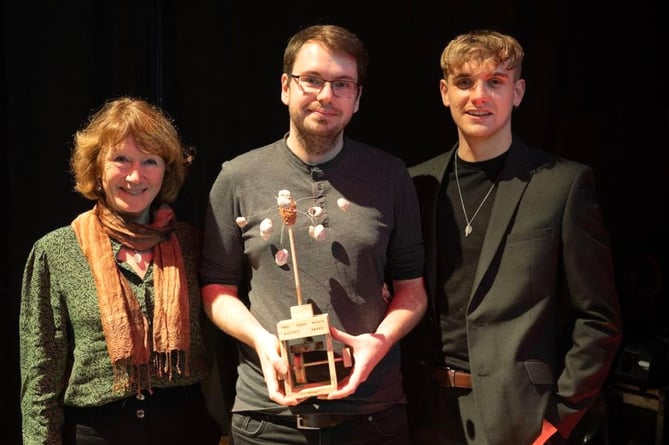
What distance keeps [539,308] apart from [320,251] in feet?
2.14

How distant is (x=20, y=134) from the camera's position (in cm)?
244

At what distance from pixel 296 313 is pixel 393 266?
1.48ft

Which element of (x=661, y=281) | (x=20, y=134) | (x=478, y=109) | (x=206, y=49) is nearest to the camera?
(x=478, y=109)

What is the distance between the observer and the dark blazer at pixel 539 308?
6.34ft

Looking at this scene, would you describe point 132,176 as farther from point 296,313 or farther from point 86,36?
point 86,36

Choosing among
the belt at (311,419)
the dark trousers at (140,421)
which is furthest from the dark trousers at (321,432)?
the dark trousers at (140,421)

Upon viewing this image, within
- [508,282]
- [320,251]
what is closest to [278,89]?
[320,251]

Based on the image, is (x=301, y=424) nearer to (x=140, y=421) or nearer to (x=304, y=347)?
(x=304, y=347)

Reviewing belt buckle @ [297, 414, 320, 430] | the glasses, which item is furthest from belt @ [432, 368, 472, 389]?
the glasses

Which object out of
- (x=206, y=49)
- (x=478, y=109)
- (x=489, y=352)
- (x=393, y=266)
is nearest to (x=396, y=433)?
(x=489, y=352)

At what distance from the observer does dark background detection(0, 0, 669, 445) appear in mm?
2469

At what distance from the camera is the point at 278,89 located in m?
2.72

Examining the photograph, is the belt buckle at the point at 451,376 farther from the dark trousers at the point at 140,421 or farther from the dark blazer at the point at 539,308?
the dark trousers at the point at 140,421

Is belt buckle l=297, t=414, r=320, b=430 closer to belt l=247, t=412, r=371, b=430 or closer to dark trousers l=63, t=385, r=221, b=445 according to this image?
belt l=247, t=412, r=371, b=430
